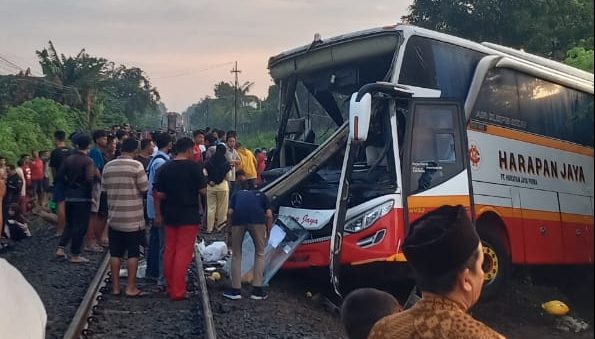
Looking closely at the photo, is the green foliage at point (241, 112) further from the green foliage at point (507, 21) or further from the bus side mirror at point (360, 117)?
the bus side mirror at point (360, 117)

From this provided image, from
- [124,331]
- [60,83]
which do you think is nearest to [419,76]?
[124,331]

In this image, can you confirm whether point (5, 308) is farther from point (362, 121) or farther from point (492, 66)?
point (492, 66)

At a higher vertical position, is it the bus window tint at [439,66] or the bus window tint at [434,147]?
the bus window tint at [439,66]

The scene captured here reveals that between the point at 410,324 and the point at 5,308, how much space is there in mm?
2679

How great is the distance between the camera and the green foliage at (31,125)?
68.4 feet

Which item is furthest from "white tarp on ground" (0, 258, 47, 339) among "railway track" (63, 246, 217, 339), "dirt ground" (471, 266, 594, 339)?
"dirt ground" (471, 266, 594, 339)

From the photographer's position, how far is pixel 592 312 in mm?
1265

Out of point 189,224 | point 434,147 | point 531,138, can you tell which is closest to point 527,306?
point 531,138

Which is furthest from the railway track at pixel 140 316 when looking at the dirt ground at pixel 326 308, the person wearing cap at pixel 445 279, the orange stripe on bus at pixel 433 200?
the person wearing cap at pixel 445 279

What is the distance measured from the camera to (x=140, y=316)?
7.64 meters

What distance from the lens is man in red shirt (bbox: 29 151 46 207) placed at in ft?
58.2

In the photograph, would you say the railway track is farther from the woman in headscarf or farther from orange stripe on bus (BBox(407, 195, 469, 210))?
the woman in headscarf

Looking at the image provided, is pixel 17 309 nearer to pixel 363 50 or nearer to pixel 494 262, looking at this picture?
pixel 363 50

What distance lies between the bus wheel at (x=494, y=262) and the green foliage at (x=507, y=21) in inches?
397
